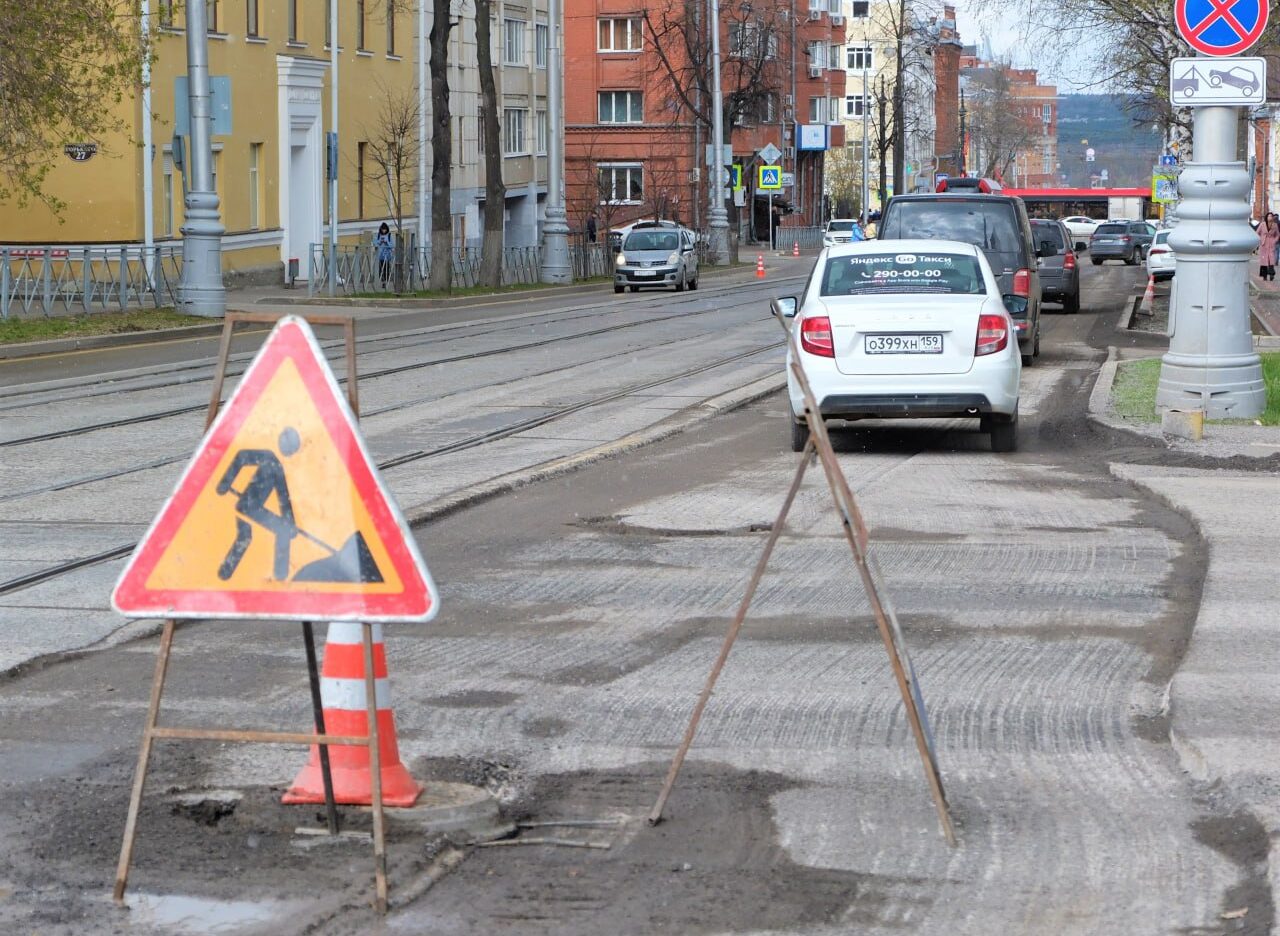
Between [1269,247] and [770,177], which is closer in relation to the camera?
[1269,247]

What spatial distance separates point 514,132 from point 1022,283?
47.7 m

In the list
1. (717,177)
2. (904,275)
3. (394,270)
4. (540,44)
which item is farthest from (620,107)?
(904,275)

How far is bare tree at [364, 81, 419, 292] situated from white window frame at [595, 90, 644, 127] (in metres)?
31.0

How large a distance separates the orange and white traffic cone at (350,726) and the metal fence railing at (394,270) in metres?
34.3

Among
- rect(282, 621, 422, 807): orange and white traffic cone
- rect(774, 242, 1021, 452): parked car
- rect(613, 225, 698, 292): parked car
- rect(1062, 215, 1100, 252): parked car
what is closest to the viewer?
rect(282, 621, 422, 807): orange and white traffic cone

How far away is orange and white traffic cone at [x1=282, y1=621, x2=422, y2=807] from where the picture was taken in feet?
17.5

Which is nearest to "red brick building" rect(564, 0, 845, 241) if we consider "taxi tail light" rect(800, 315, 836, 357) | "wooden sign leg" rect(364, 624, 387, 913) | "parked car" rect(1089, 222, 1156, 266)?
"parked car" rect(1089, 222, 1156, 266)

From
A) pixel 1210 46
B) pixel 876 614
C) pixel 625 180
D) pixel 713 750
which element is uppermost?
pixel 625 180

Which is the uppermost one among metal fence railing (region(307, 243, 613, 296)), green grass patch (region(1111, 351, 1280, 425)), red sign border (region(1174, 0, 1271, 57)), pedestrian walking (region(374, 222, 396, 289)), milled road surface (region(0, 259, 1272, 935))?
red sign border (region(1174, 0, 1271, 57))

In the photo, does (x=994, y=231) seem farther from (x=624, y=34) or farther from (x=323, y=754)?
(x=624, y=34)

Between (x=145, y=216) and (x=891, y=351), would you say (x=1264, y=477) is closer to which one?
(x=891, y=351)

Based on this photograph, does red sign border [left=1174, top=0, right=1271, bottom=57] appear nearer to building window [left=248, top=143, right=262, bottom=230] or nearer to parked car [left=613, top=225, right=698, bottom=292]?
parked car [left=613, top=225, right=698, bottom=292]

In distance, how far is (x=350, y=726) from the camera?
5.43 metres

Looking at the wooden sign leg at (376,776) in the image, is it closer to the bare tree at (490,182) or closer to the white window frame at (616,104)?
the bare tree at (490,182)
